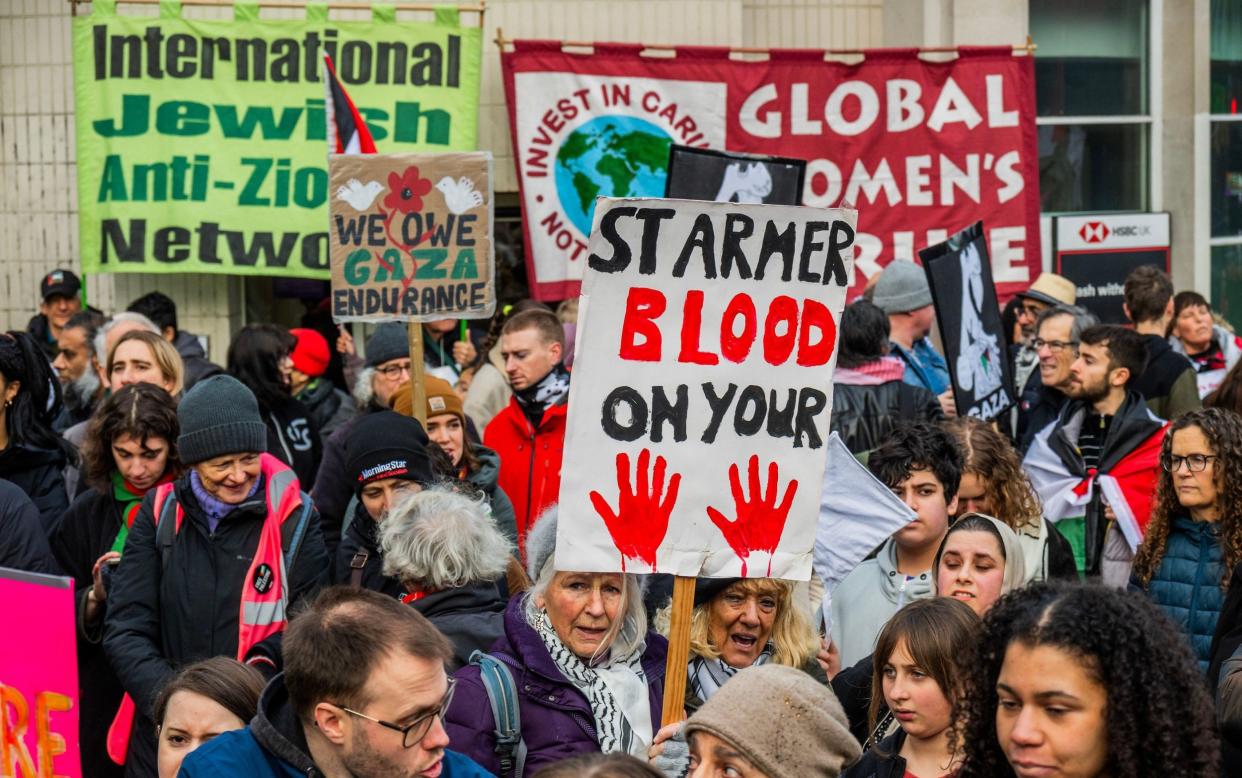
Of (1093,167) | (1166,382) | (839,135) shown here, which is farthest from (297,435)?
(1093,167)

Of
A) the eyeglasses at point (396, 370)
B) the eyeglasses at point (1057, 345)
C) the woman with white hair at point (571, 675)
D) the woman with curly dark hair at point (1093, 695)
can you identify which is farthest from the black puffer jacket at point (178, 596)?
the eyeglasses at point (1057, 345)

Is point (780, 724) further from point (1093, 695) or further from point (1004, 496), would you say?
point (1004, 496)

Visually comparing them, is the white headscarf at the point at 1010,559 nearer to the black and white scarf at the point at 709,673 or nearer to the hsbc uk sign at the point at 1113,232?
the black and white scarf at the point at 709,673

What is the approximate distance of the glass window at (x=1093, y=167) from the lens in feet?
47.1

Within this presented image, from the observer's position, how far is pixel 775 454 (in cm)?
461

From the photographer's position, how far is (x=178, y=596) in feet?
17.9

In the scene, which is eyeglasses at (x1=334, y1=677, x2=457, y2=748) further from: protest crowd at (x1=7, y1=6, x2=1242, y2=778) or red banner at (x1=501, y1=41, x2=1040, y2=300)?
red banner at (x1=501, y1=41, x2=1040, y2=300)

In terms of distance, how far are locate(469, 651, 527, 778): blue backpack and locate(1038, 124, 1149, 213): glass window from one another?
428 inches

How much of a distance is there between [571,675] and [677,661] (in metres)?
0.28

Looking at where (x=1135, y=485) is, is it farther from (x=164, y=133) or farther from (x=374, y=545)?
(x=164, y=133)

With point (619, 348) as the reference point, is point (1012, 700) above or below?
below

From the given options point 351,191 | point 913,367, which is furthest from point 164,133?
point 913,367

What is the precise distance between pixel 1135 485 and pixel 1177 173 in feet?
25.3

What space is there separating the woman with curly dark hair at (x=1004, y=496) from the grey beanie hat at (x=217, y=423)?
247 centimetres
